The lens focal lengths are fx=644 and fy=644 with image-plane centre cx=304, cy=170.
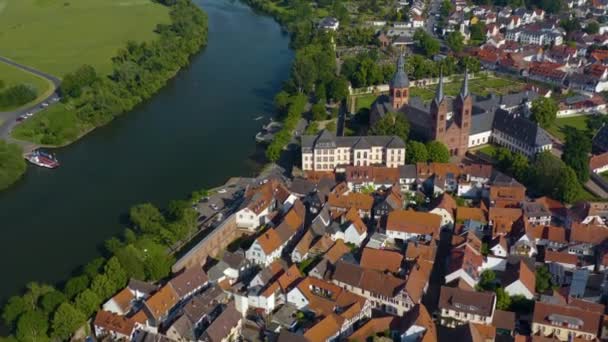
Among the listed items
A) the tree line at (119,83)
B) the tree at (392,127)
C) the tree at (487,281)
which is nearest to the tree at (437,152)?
the tree at (392,127)

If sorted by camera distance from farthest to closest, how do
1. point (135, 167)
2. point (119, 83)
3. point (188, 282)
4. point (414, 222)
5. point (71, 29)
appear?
point (71, 29) → point (119, 83) → point (135, 167) → point (414, 222) → point (188, 282)

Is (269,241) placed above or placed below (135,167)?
above

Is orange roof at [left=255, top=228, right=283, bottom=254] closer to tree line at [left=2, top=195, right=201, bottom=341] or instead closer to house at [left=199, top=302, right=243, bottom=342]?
tree line at [left=2, top=195, right=201, bottom=341]

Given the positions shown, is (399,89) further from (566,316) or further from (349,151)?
(566,316)

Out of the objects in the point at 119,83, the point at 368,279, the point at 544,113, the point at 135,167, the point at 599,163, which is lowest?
the point at 135,167

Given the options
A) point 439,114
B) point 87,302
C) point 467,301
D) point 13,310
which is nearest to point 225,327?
point 87,302

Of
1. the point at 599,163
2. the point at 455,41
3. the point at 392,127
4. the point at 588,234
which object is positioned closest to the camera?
the point at 588,234

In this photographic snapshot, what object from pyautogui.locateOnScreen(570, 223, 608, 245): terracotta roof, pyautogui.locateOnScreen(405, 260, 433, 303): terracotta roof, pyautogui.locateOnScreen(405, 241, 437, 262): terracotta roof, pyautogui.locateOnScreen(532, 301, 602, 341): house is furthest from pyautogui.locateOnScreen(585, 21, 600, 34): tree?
pyautogui.locateOnScreen(532, 301, 602, 341): house

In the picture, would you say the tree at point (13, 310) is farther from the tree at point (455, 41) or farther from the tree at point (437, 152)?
the tree at point (455, 41)
